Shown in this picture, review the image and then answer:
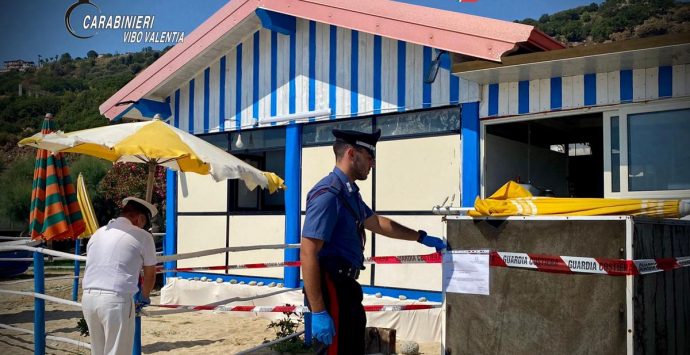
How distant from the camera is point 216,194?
1016cm

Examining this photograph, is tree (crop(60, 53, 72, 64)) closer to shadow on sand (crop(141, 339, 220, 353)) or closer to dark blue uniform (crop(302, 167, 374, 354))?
shadow on sand (crop(141, 339, 220, 353))

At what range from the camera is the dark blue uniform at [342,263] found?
3525 millimetres

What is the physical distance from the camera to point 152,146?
5.52 m

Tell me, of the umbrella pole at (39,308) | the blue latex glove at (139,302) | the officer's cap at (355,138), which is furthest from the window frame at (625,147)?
the umbrella pole at (39,308)

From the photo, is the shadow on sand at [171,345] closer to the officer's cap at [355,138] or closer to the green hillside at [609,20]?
the officer's cap at [355,138]

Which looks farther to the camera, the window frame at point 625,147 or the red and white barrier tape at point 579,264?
the window frame at point 625,147

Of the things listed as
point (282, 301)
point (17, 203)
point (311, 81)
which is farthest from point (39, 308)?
point (17, 203)

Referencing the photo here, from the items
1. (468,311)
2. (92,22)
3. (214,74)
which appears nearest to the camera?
(468,311)

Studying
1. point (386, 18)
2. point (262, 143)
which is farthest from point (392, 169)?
point (262, 143)

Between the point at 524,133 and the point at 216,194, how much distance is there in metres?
5.21

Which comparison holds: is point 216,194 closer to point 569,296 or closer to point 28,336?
point 28,336

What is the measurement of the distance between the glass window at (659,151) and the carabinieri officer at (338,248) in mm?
3472

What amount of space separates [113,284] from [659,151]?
514cm

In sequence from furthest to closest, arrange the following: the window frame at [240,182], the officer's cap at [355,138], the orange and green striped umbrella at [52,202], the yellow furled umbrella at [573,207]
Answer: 1. the window frame at [240,182]
2. the orange and green striped umbrella at [52,202]
3. the officer's cap at [355,138]
4. the yellow furled umbrella at [573,207]
